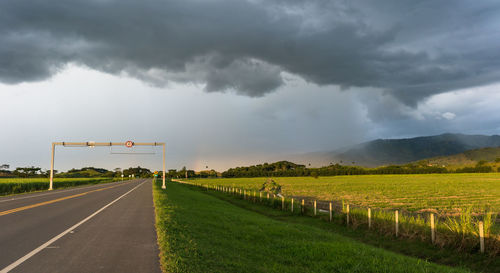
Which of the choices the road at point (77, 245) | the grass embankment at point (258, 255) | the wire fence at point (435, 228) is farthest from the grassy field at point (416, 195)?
the road at point (77, 245)

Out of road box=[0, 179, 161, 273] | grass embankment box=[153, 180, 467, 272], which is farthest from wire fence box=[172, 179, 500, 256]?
road box=[0, 179, 161, 273]


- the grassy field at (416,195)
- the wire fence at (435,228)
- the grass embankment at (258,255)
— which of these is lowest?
the grassy field at (416,195)

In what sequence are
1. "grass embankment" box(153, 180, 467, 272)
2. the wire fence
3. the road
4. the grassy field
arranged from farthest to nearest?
1. the grassy field
2. the wire fence
3. "grass embankment" box(153, 180, 467, 272)
4. the road

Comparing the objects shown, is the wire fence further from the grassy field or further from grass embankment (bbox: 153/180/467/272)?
the grassy field

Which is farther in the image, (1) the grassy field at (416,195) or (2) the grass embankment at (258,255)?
(1) the grassy field at (416,195)

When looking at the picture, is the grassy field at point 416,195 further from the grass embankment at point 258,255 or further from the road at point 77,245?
the road at point 77,245

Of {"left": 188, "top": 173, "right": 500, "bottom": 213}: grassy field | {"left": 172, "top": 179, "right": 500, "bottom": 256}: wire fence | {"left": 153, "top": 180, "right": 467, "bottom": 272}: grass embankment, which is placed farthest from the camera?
{"left": 188, "top": 173, "right": 500, "bottom": 213}: grassy field

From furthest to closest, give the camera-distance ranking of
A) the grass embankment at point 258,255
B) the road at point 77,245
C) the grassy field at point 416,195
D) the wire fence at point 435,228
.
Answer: the grassy field at point 416,195 → the wire fence at point 435,228 → the grass embankment at point 258,255 → the road at point 77,245

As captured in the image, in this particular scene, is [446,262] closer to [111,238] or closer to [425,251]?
[425,251]

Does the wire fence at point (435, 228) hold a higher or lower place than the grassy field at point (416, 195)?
higher

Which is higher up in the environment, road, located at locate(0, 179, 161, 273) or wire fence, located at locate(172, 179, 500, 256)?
road, located at locate(0, 179, 161, 273)

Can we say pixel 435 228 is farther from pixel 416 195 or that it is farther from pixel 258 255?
pixel 416 195

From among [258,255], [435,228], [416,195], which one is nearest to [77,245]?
[258,255]

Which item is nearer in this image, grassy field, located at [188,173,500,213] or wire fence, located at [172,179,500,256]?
wire fence, located at [172,179,500,256]
